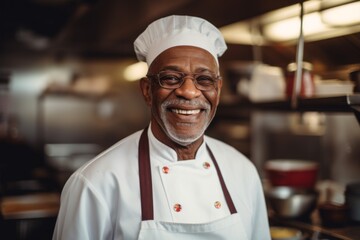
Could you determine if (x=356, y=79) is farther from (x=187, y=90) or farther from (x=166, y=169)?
(x=166, y=169)

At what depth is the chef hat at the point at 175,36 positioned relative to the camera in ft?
6.08

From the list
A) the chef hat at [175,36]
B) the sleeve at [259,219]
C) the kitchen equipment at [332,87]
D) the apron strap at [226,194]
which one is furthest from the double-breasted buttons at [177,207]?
the kitchen equipment at [332,87]

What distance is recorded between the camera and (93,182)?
1.75m

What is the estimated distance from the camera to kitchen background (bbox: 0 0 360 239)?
8.59 ft

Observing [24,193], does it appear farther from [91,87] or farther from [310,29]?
[310,29]

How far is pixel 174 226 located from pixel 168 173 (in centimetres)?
24

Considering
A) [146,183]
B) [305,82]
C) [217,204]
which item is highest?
[305,82]

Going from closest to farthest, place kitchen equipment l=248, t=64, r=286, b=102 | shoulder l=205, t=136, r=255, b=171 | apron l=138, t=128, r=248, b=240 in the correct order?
apron l=138, t=128, r=248, b=240
shoulder l=205, t=136, r=255, b=171
kitchen equipment l=248, t=64, r=286, b=102

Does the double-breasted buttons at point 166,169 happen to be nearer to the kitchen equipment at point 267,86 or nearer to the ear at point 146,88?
the ear at point 146,88

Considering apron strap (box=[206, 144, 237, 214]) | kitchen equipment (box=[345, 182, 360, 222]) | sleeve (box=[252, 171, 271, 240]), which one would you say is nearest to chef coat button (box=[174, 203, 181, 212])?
apron strap (box=[206, 144, 237, 214])

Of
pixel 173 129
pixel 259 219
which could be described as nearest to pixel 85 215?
pixel 173 129

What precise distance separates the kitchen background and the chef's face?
657 millimetres

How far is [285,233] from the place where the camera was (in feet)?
7.58

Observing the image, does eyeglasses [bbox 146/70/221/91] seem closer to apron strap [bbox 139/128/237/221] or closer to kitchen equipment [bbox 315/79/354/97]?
apron strap [bbox 139/128/237/221]
